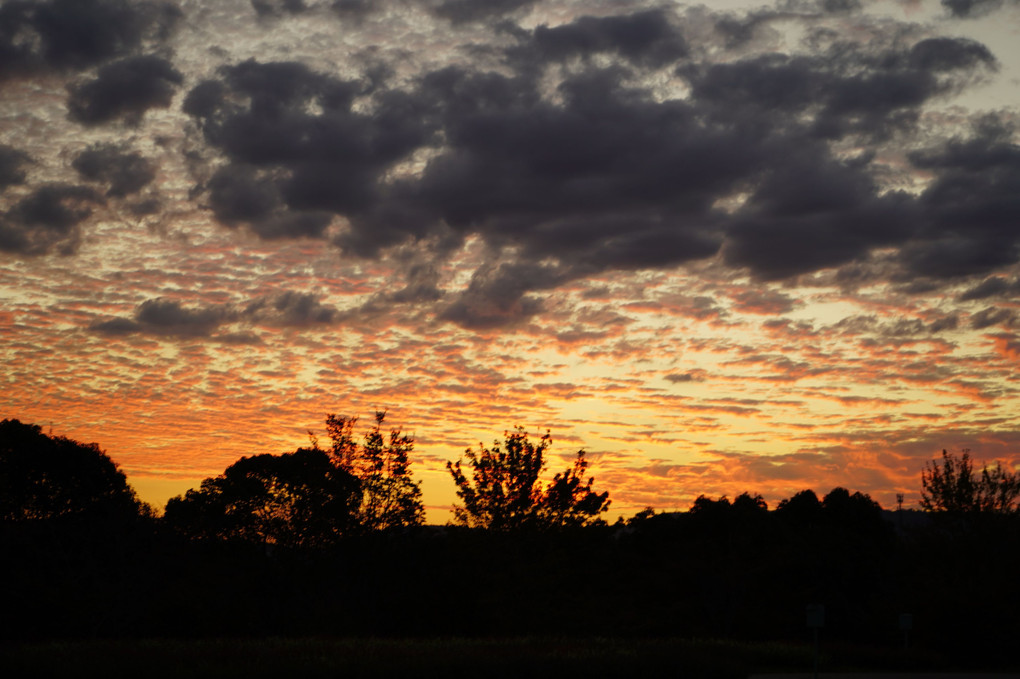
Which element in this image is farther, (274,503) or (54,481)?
(274,503)

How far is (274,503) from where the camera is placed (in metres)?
60.4

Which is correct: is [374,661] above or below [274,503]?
below

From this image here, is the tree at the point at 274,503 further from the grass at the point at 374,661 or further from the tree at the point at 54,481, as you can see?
the grass at the point at 374,661

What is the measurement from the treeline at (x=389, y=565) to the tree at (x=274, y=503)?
0.42 ft

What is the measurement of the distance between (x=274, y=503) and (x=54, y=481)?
512 inches

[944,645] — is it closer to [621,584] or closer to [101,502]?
[621,584]

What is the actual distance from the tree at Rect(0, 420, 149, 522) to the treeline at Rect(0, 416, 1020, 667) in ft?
0.36

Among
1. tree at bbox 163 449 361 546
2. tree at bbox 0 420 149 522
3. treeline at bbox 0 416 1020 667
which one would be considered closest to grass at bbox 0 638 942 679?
treeline at bbox 0 416 1020 667

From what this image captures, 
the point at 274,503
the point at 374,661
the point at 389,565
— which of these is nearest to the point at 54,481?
the point at 274,503

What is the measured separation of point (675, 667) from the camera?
2844cm

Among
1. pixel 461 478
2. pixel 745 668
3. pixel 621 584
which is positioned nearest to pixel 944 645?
pixel 745 668

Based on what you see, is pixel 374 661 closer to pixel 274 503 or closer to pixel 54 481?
pixel 274 503

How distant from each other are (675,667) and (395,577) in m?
28.2

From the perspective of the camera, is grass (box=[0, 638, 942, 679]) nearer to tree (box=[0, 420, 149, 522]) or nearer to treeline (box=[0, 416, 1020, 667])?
treeline (box=[0, 416, 1020, 667])
